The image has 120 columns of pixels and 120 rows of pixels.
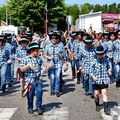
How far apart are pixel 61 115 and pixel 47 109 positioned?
2.95 feet

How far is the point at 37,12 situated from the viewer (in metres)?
58.2

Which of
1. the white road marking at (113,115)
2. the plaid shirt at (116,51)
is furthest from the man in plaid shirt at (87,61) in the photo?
the plaid shirt at (116,51)

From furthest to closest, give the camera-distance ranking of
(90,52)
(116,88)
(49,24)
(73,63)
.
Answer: (49,24), (73,63), (116,88), (90,52)

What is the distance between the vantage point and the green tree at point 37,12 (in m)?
Answer: 58.8

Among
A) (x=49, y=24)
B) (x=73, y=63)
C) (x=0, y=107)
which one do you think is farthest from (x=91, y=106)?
(x=49, y=24)

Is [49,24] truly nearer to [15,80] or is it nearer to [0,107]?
[15,80]

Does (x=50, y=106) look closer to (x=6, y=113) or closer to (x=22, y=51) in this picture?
(x=6, y=113)

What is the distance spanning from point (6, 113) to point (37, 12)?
48188 mm

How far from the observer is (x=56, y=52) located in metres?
13.2

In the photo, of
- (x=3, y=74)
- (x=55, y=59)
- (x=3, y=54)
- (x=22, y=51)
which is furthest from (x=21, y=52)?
(x=55, y=59)

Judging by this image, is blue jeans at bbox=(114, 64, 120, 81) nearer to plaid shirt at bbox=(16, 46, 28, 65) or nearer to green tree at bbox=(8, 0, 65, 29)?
plaid shirt at bbox=(16, 46, 28, 65)

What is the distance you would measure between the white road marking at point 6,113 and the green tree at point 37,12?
156 ft

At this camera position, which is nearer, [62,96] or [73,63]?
[62,96]

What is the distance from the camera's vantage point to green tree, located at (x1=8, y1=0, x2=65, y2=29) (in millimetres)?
58781
